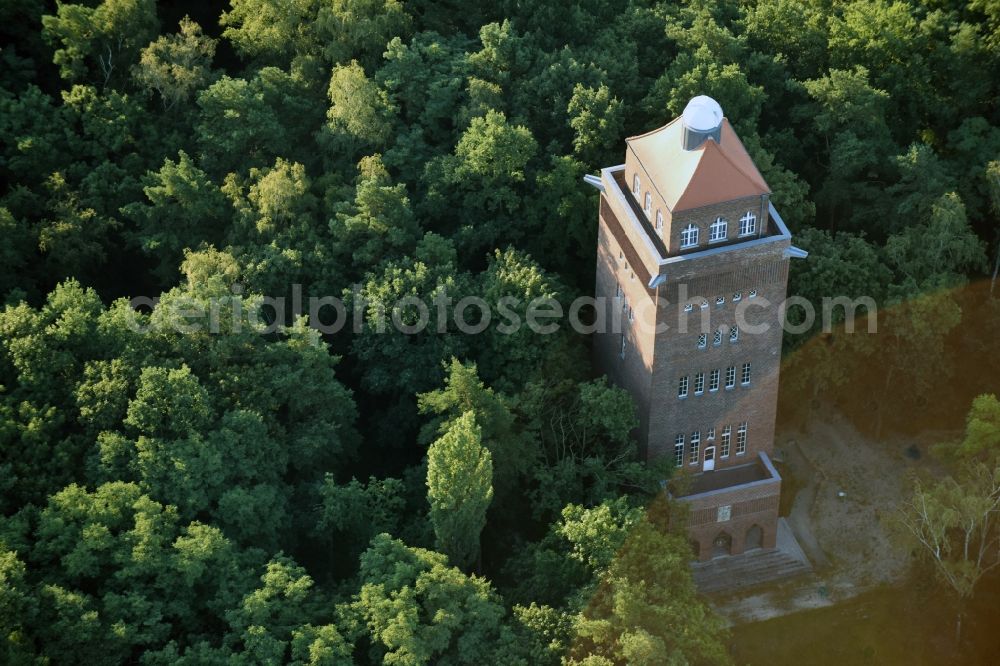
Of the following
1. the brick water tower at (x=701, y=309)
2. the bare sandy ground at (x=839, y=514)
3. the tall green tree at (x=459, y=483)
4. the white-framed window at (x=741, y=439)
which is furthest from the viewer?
the bare sandy ground at (x=839, y=514)

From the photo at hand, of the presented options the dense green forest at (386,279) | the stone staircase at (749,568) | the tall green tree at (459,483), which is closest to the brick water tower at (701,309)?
the stone staircase at (749,568)

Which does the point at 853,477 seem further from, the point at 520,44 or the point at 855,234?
the point at 520,44

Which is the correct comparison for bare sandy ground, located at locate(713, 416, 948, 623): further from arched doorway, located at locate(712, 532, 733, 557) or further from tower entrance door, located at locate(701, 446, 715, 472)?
tower entrance door, located at locate(701, 446, 715, 472)

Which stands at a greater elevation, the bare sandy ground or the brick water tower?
the brick water tower

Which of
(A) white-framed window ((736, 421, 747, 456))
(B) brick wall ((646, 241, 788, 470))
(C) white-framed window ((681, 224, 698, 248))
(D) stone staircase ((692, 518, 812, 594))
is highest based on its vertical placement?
(C) white-framed window ((681, 224, 698, 248))

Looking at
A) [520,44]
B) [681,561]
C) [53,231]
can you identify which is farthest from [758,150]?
[53,231]

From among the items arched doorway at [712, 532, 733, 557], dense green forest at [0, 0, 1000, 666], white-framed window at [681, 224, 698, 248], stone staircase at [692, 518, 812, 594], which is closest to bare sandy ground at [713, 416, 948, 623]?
stone staircase at [692, 518, 812, 594]

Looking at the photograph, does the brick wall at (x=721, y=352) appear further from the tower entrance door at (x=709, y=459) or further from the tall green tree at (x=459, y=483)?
the tall green tree at (x=459, y=483)

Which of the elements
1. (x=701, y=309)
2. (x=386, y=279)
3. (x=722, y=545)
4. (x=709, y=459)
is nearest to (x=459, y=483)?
(x=386, y=279)
